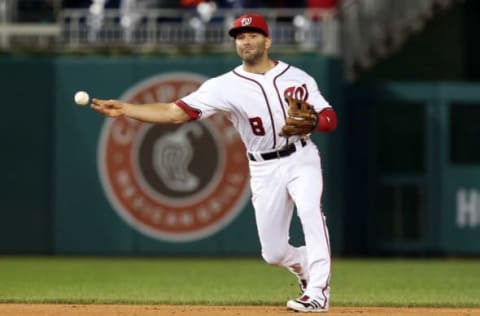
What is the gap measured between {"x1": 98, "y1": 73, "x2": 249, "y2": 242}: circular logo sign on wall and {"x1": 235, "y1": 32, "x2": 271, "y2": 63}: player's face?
7.15 m

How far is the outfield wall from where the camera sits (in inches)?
653

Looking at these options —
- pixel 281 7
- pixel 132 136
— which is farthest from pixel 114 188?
pixel 281 7

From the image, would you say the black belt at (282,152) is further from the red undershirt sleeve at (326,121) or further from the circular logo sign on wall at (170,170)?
the circular logo sign on wall at (170,170)

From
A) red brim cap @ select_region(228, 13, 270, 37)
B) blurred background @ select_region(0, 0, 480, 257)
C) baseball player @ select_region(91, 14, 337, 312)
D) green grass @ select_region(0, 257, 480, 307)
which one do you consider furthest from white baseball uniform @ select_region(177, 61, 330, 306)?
blurred background @ select_region(0, 0, 480, 257)

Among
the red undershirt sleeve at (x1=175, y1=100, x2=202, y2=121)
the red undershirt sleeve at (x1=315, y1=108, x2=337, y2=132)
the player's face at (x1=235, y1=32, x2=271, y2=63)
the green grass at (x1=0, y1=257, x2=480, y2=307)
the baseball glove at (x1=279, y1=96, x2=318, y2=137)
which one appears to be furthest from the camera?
the green grass at (x1=0, y1=257, x2=480, y2=307)

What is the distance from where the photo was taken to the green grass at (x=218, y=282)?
1111cm

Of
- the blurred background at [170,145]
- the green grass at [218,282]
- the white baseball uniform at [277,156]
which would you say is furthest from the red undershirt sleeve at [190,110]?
the blurred background at [170,145]

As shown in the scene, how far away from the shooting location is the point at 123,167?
16.7 meters

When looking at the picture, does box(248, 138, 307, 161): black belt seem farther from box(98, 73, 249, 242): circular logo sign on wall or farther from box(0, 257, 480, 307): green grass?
box(98, 73, 249, 242): circular logo sign on wall

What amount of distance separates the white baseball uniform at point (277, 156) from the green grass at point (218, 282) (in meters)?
1.36

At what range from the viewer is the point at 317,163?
9484mm

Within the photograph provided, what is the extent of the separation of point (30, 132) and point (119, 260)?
6.15ft

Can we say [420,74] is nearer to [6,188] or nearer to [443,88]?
[443,88]

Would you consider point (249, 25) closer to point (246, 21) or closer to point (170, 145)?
point (246, 21)
